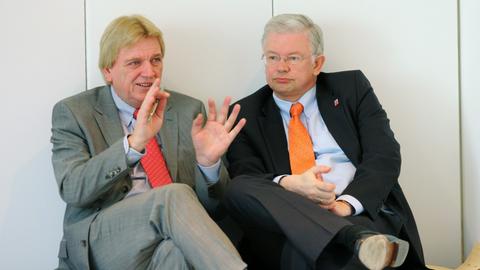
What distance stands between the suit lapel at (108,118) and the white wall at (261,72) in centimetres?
28

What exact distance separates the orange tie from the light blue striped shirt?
1.2 inches

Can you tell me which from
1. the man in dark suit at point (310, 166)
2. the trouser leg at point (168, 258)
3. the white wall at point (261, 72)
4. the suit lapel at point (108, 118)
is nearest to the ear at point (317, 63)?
the man in dark suit at point (310, 166)

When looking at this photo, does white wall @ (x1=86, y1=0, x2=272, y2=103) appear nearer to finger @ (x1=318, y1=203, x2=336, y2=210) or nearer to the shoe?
finger @ (x1=318, y1=203, x2=336, y2=210)

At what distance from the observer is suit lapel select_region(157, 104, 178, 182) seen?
2.63 m

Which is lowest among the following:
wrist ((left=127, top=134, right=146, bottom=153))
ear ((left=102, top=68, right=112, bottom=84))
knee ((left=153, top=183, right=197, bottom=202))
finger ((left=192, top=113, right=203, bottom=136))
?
knee ((left=153, top=183, right=197, bottom=202))

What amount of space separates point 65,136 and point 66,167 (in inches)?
6.6

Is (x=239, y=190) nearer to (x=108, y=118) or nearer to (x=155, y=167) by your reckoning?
(x=155, y=167)

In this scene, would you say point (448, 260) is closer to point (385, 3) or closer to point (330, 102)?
point (330, 102)

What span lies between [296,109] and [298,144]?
0.51 feet

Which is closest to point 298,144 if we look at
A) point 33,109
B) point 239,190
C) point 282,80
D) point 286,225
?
point 282,80

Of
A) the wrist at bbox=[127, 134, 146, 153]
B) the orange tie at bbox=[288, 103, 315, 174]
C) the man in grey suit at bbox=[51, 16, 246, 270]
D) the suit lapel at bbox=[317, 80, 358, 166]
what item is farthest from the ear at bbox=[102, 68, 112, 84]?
the suit lapel at bbox=[317, 80, 358, 166]

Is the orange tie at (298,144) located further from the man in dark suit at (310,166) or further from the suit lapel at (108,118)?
the suit lapel at (108,118)

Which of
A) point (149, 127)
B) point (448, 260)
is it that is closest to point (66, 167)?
point (149, 127)

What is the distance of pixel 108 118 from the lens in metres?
2.60
